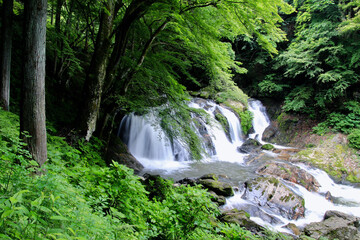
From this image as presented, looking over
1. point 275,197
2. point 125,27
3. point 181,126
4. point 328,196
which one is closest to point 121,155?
point 181,126

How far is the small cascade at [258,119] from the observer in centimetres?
1624

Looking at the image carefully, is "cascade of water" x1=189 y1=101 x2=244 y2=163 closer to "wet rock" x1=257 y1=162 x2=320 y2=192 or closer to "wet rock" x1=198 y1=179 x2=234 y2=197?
"wet rock" x1=257 y1=162 x2=320 y2=192

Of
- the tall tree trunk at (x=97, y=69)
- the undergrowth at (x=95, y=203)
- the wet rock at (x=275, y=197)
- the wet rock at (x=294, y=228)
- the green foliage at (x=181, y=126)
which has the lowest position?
the wet rock at (x=294, y=228)

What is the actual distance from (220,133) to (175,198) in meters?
10.9

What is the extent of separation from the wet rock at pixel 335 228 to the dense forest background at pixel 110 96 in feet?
10.8

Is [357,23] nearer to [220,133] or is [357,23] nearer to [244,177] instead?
[220,133]

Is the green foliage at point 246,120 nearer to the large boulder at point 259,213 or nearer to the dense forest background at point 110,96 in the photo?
the dense forest background at point 110,96

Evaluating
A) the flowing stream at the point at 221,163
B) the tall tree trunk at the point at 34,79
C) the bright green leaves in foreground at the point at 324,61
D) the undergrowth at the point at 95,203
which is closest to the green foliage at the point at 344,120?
the bright green leaves in foreground at the point at 324,61

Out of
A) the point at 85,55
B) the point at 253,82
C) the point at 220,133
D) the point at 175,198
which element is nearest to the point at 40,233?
the point at 175,198

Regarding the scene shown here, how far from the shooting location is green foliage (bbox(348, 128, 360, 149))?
11803 millimetres

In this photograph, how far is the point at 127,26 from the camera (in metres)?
4.45

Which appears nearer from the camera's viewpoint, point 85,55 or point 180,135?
point 180,135

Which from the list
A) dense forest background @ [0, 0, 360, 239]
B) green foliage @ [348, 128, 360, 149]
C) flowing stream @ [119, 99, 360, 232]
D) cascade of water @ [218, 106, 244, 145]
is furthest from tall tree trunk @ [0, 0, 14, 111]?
green foliage @ [348, 128, 360, 149]

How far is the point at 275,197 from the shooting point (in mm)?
7035
